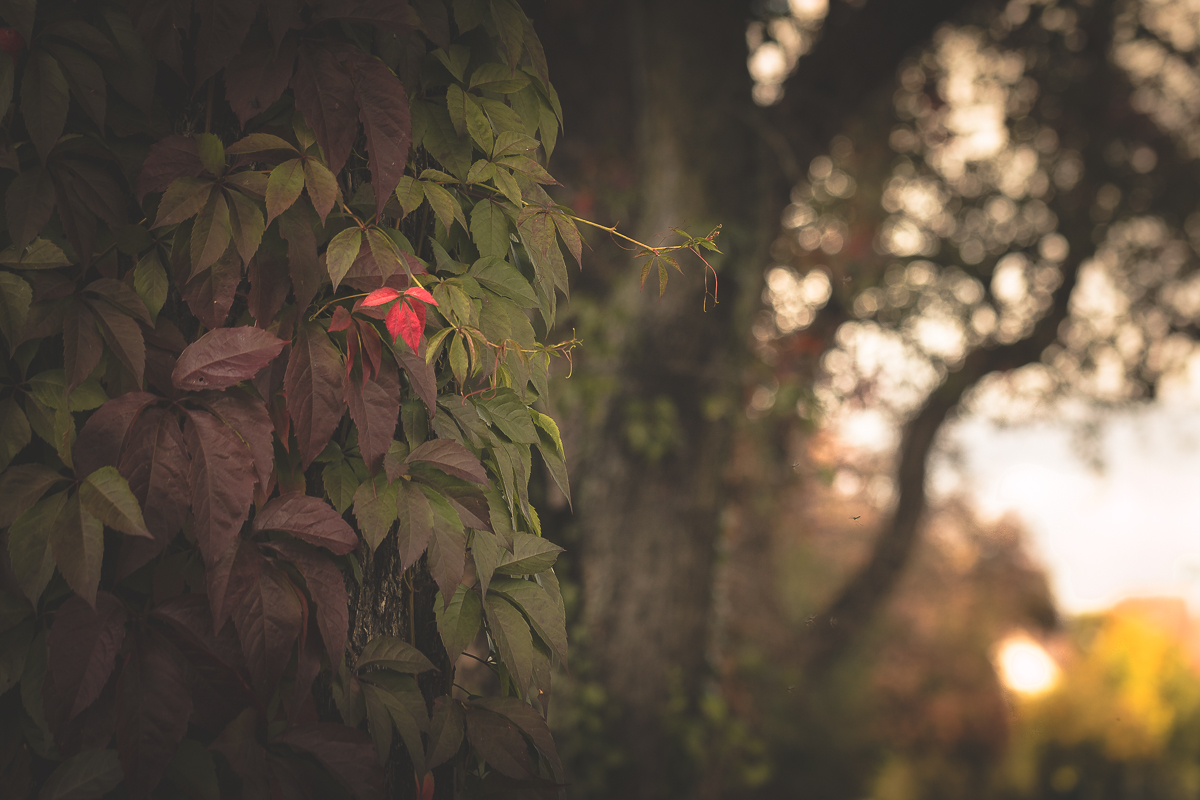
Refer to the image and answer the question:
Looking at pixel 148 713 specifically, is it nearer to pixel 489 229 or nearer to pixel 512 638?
pixel 512 638

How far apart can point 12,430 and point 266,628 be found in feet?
1.25

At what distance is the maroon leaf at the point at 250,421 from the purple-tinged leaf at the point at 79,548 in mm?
162

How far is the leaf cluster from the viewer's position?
798 millimetres

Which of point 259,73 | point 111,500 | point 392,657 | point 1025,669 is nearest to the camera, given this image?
point 111,500

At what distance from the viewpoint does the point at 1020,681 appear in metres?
5.04

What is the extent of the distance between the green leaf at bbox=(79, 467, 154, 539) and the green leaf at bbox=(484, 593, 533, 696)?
439 millimetres

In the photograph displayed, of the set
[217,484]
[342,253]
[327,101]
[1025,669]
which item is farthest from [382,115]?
[1025,669]

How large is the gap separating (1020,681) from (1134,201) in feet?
14.7

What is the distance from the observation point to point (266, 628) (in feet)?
2.69

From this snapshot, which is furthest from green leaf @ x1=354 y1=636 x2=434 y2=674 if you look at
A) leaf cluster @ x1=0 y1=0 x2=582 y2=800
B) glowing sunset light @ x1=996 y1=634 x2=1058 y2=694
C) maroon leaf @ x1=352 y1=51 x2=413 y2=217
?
glowing sunset light @ x1=996 y1=634 x2=1058 y2=694

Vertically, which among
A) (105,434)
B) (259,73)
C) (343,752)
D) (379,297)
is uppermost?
(259,73)

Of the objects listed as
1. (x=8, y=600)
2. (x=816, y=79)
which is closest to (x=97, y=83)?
(x=8, y=600)

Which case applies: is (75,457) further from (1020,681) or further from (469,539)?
(1020,681)

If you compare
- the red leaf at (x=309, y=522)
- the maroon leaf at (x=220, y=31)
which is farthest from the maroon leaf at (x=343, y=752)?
the maroon leaf at (x=220, y=31)
